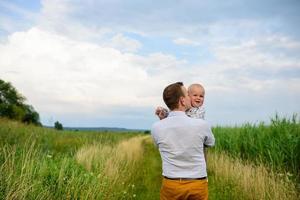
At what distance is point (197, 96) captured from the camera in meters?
5.29

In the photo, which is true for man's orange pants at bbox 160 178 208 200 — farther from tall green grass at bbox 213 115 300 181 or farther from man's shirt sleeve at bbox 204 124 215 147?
tall green grass at bbox 213 115 300 181

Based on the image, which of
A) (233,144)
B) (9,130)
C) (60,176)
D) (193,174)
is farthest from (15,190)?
(233,144)

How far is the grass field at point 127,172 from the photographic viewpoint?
265 inches

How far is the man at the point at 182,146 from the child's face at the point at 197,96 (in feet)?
1.84

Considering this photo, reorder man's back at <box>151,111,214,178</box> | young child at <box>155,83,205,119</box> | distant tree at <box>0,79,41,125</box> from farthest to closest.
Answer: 1. distant tree at <box>0,79,41,125</box>
2. young child at <box>155,83,205,119</box>
3. man's back at <box>151,111,214,178</box>

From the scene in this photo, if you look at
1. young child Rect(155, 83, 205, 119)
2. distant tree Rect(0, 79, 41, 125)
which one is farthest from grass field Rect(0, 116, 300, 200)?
distant tree Rect(0, 79, 41, 125)

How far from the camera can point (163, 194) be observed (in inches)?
191

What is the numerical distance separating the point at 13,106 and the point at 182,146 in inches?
2587

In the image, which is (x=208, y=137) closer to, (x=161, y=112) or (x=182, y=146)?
(x=182, y=146)

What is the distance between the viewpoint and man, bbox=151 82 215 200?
4566 mm

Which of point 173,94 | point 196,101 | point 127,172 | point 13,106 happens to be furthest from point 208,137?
point 13,106

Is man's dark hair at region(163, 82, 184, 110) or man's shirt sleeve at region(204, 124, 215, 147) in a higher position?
man's dark hair at region(163, 82, 184, 110)

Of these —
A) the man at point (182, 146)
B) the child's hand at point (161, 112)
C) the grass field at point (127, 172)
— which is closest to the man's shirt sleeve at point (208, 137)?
the man at point (182, 146)

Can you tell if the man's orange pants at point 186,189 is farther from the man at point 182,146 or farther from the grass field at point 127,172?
the grass field at point 127,172
